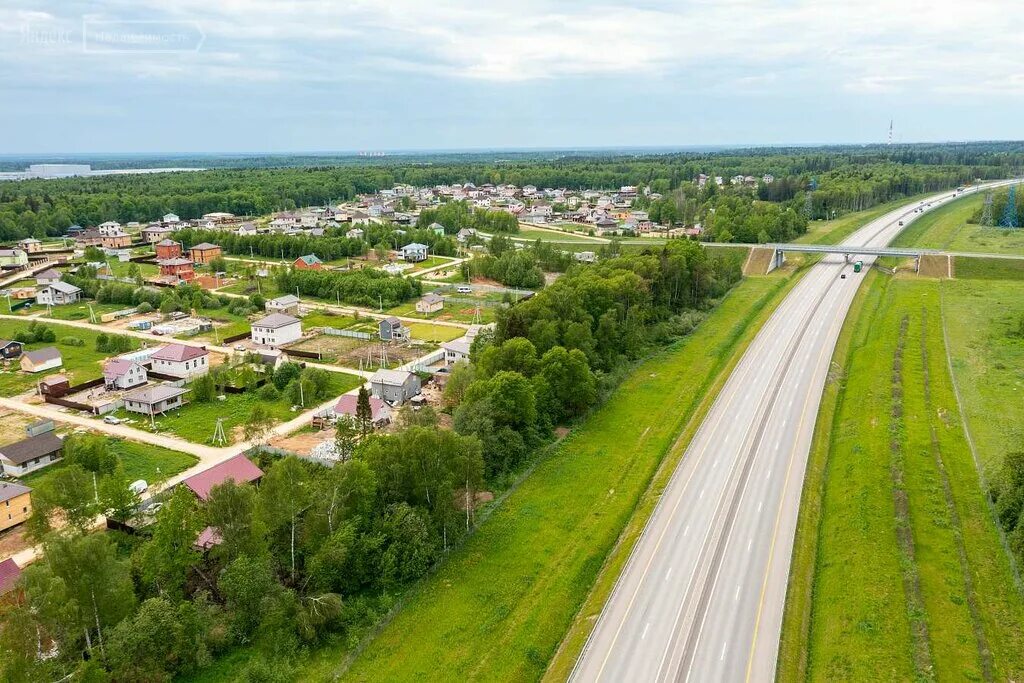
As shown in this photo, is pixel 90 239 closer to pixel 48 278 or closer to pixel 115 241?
pixel 115 241

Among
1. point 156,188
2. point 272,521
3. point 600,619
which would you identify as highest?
point 156,188

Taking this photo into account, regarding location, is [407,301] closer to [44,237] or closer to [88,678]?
[88,678]

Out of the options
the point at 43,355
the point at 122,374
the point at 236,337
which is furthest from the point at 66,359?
the point at 236,337

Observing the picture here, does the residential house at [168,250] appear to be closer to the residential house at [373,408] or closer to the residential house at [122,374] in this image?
the residential house at [122,374]

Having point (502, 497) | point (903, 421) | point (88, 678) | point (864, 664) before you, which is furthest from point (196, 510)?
point (903, 421)

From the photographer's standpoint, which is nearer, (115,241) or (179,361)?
(179,361)

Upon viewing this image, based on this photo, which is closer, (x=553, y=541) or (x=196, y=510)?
(x=196, y=510)
